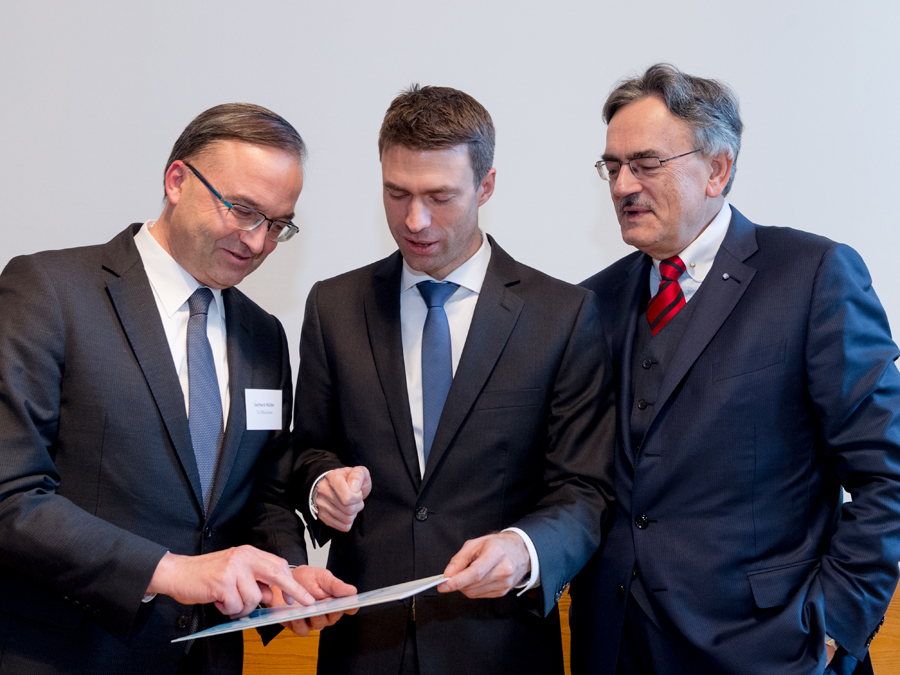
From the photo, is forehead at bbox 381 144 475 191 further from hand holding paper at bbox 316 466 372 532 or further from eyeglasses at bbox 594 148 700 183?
hand holding paper at bbox 316 466 372 532

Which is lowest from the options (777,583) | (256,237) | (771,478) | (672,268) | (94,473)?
(777,583)

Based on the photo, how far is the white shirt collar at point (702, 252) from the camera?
220 centimetres

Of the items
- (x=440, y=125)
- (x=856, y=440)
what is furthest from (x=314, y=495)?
(x=856, y=440)

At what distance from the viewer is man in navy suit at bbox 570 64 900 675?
1.89 meters

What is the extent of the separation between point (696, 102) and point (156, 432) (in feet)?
5.69

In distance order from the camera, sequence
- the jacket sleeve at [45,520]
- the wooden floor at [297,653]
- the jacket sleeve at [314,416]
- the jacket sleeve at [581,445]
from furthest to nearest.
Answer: the wooden floor at [297,653] < the jacket sleeve at [314,416] < the jacket sleeve at [581,445] < the jacket sleeve at [45,520]

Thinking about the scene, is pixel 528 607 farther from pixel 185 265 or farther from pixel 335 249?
pixel 335 249

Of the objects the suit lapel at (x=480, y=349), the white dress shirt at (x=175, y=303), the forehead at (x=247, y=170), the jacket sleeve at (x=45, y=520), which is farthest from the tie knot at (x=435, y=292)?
the jacket sleeve at (x=45, y=520)

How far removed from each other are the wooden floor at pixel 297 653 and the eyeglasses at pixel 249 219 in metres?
1.74

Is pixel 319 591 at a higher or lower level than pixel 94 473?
lower

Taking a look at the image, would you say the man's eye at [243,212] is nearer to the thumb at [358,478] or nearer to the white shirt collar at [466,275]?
the white shirt collar at [466,275]

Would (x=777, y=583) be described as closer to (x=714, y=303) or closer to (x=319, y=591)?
(x=714, y=303)

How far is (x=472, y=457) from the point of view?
1.98 meters

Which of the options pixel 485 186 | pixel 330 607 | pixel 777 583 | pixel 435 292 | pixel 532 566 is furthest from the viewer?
pixel 485 186
